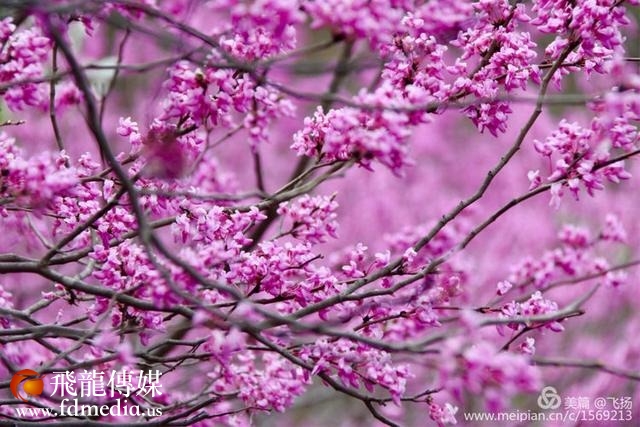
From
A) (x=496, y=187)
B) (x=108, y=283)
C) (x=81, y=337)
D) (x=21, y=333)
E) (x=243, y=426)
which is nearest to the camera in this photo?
(x=81, y=337)

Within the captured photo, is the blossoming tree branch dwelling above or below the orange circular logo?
above

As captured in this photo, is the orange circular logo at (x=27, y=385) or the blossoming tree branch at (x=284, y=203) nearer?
the blossoming tree branch at (x=284, y=203)

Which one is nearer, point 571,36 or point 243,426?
point 571,36

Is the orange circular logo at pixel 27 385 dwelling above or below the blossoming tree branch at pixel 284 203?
below

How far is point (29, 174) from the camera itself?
2.88m

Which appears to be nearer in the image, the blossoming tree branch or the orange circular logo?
the blossoming tree branch

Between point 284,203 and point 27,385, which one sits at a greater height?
point 284,203

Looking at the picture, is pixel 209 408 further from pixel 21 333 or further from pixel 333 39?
pixel 333 39

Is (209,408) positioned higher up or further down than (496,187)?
further down

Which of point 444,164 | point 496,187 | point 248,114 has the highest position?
point 444,164

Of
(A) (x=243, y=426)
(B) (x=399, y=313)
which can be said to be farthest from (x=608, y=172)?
(A) (x=243, y=426)

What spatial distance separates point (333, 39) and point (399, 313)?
134cm

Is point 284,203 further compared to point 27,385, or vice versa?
point 284,203

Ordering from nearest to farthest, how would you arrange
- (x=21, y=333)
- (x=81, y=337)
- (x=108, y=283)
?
(x=81, y=337)
(x=21, y=333)
(x=108, y=283)
